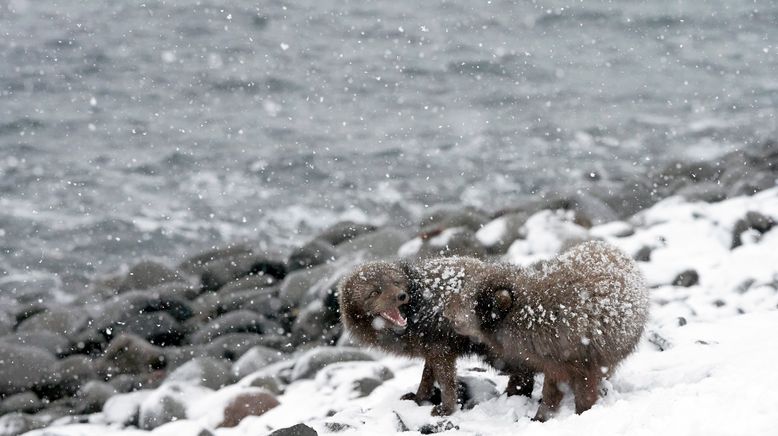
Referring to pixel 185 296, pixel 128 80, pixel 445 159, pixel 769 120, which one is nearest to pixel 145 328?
pixel 185 296

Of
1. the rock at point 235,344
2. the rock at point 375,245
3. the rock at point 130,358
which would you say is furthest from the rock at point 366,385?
the rock at point 375,245

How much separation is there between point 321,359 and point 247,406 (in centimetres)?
90

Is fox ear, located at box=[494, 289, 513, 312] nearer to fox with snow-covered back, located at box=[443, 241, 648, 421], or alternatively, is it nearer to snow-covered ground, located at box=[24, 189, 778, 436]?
fox with snow-covered back, located at box=[443, 241, 648, 421]

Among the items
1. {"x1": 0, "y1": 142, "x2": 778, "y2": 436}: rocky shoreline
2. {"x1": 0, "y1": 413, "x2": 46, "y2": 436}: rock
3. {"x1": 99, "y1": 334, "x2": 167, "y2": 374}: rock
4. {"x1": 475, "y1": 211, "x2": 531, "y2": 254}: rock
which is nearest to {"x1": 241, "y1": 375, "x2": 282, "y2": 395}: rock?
{"x1": 0, "y1": 142, "x2": 778, "y2": 436}: rocky shoreline

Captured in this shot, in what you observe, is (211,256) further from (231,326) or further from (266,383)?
(266,383)

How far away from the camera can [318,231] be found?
12688mm

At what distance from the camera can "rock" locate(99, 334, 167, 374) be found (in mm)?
8562

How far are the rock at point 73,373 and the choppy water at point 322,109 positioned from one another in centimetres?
307

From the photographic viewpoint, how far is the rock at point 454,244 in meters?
9.68

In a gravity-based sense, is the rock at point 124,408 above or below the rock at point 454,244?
below

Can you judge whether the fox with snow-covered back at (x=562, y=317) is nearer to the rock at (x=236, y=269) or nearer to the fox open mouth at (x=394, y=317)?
the fox open mouth at (x=394, y=317)

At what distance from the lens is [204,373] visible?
7832 mm

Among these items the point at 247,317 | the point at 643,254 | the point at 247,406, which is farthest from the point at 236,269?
the point at 643,254

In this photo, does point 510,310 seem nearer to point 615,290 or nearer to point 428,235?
point 615,290
